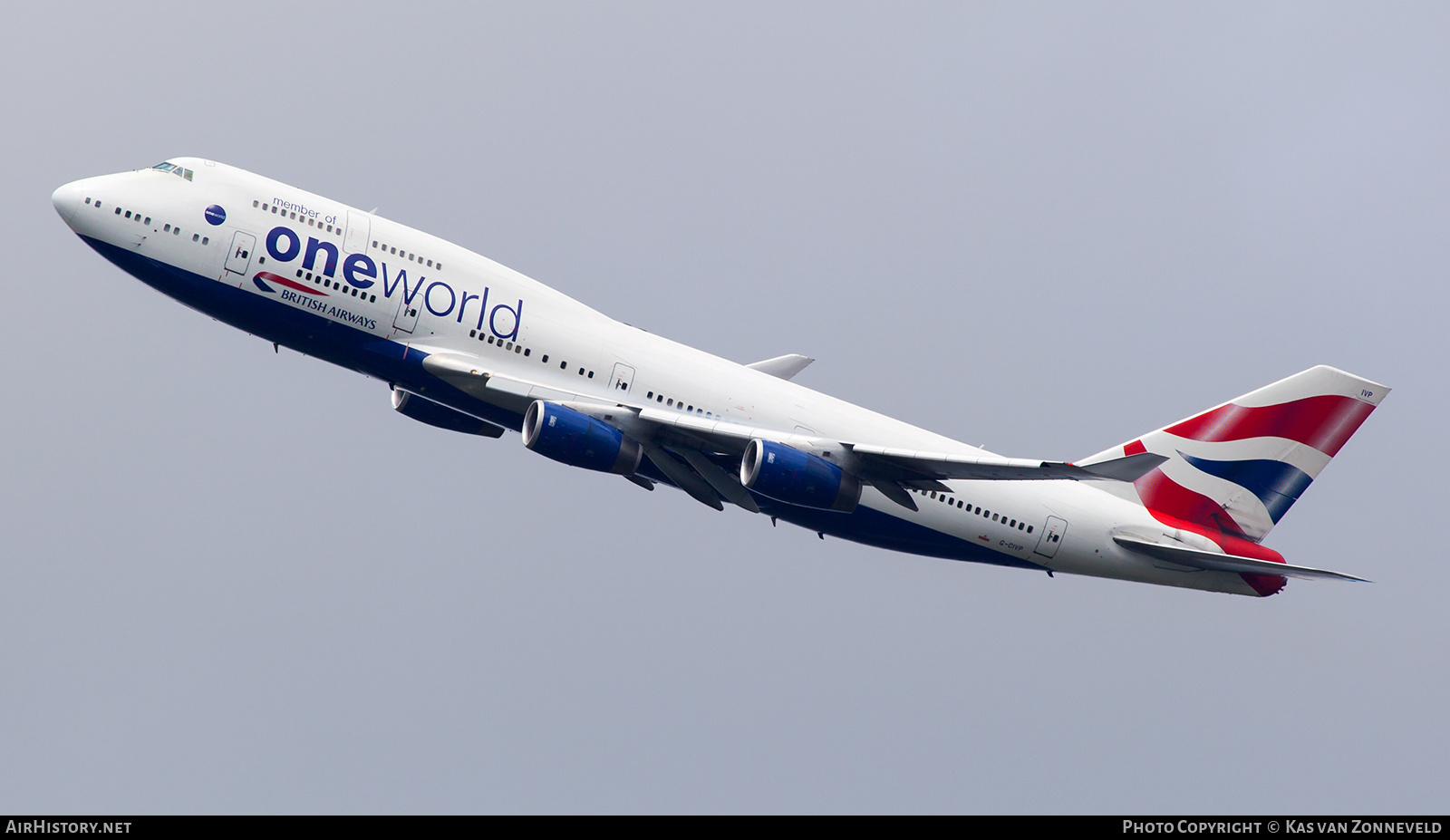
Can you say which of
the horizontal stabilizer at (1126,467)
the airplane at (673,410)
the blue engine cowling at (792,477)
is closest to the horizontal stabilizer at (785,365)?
the airplane at (673,410)

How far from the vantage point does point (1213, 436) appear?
46.9m

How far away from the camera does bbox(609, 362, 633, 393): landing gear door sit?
135 ft

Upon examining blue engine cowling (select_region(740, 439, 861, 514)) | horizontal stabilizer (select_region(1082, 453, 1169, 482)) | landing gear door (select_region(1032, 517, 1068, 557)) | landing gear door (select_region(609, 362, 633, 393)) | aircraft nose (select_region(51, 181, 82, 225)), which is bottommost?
landing gear door (select_region(1032, 517, 1068, 557))

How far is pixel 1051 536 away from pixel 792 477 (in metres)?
10.8

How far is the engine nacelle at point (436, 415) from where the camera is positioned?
44031mm

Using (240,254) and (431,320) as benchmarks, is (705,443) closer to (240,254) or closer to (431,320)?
(431,320)

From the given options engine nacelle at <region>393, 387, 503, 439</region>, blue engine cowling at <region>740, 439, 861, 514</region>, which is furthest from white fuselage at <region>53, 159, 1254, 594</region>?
engine nacelle at <region>393, 387, 503, 439</region>

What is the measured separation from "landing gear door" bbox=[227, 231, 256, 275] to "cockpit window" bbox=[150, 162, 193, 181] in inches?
93.3

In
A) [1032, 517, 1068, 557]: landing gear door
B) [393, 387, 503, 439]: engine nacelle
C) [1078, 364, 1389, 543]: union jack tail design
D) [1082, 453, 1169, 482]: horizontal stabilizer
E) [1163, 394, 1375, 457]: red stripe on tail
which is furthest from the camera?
[1163, 394, 1375, 457]: red stripe on tail

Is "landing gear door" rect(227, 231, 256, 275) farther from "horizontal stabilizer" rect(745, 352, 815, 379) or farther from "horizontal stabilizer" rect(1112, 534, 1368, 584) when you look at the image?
"horizontal stabilizer" rect(1112, 534, 1368, 584)

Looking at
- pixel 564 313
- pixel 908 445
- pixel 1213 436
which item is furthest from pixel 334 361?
pixel 1213 436

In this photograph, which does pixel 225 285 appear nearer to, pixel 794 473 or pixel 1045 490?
A: pixel 794 473

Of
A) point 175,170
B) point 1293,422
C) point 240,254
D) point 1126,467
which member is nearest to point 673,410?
point 240,254
